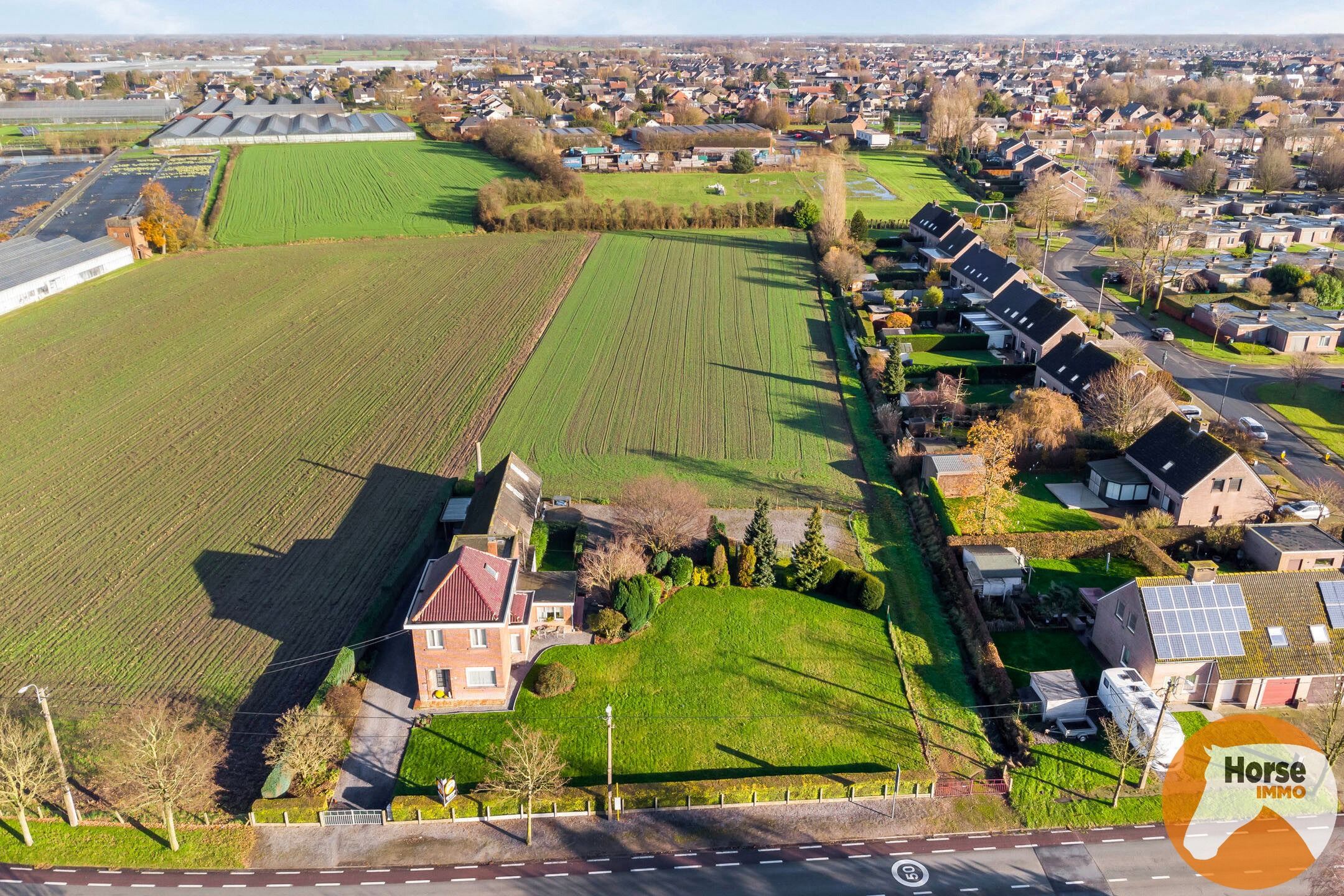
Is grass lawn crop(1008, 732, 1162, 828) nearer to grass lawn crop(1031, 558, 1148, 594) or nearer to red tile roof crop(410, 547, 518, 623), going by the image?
grass lawn crop(1031, 558, 1148, 594)

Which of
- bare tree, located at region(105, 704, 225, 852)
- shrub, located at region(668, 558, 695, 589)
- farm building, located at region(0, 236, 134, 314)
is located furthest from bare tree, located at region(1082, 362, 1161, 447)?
farm building, located at region(0, 236, 134, 314)

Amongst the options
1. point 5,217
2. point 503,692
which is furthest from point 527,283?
point 5,217

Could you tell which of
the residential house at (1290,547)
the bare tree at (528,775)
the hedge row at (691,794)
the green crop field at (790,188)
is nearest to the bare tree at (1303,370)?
the residential house at (1290,547)

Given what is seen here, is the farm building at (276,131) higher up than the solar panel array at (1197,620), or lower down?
higher up

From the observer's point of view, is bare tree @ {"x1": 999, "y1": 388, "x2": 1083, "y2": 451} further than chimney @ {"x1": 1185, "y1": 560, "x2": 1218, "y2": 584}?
Yes

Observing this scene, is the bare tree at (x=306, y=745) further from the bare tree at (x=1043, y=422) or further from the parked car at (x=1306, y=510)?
the parked car at (x=1306, y=510)

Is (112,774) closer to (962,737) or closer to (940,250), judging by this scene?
(962,737)
